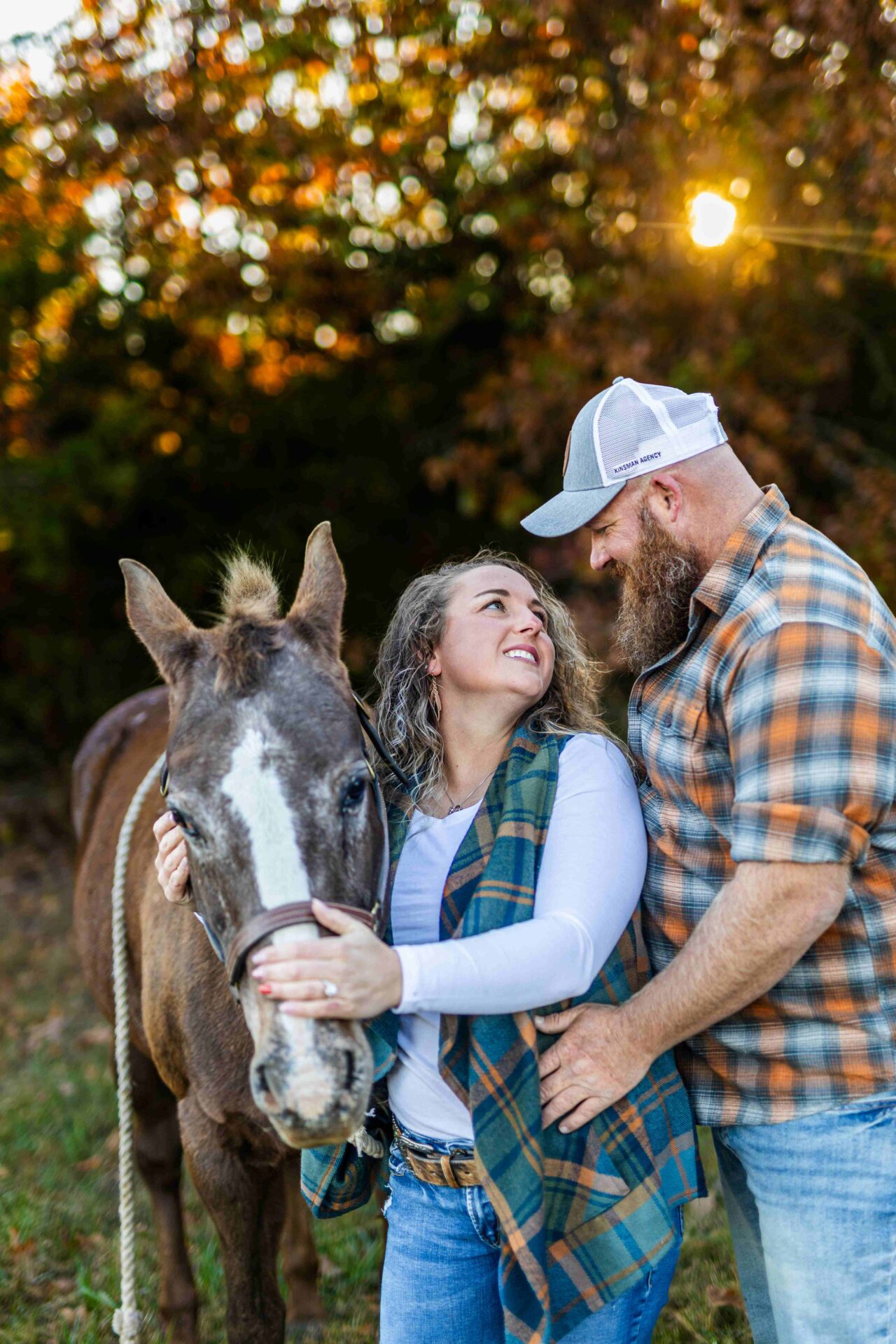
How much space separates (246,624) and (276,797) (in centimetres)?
47

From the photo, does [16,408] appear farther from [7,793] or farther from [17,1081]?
[17,1081]

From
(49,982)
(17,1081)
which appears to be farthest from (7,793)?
(17,1081)

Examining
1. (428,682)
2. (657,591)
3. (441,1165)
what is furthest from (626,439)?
(441,1165)

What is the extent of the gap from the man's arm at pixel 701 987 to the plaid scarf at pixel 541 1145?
0.05 meters

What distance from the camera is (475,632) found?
2439 millimetres

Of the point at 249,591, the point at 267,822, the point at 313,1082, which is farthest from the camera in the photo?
the point at 249,591

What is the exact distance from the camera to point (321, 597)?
249cm

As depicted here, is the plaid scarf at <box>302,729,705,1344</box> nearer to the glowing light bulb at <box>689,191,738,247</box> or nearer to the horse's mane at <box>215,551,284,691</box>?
the horse's mane at <box>215,551,284,691</box>

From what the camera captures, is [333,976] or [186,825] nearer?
[333,976]

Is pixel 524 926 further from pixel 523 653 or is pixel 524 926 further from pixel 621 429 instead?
pixel 621 429

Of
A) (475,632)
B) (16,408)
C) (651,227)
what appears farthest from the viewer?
(16,408)

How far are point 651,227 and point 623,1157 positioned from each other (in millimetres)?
5664

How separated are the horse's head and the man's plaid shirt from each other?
2.10 ft

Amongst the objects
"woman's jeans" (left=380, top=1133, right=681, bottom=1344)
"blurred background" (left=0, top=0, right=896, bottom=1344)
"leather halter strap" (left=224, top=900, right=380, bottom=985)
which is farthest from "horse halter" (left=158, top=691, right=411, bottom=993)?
"blurred background" (left=0, top=0, right=896, bottom=1344)
